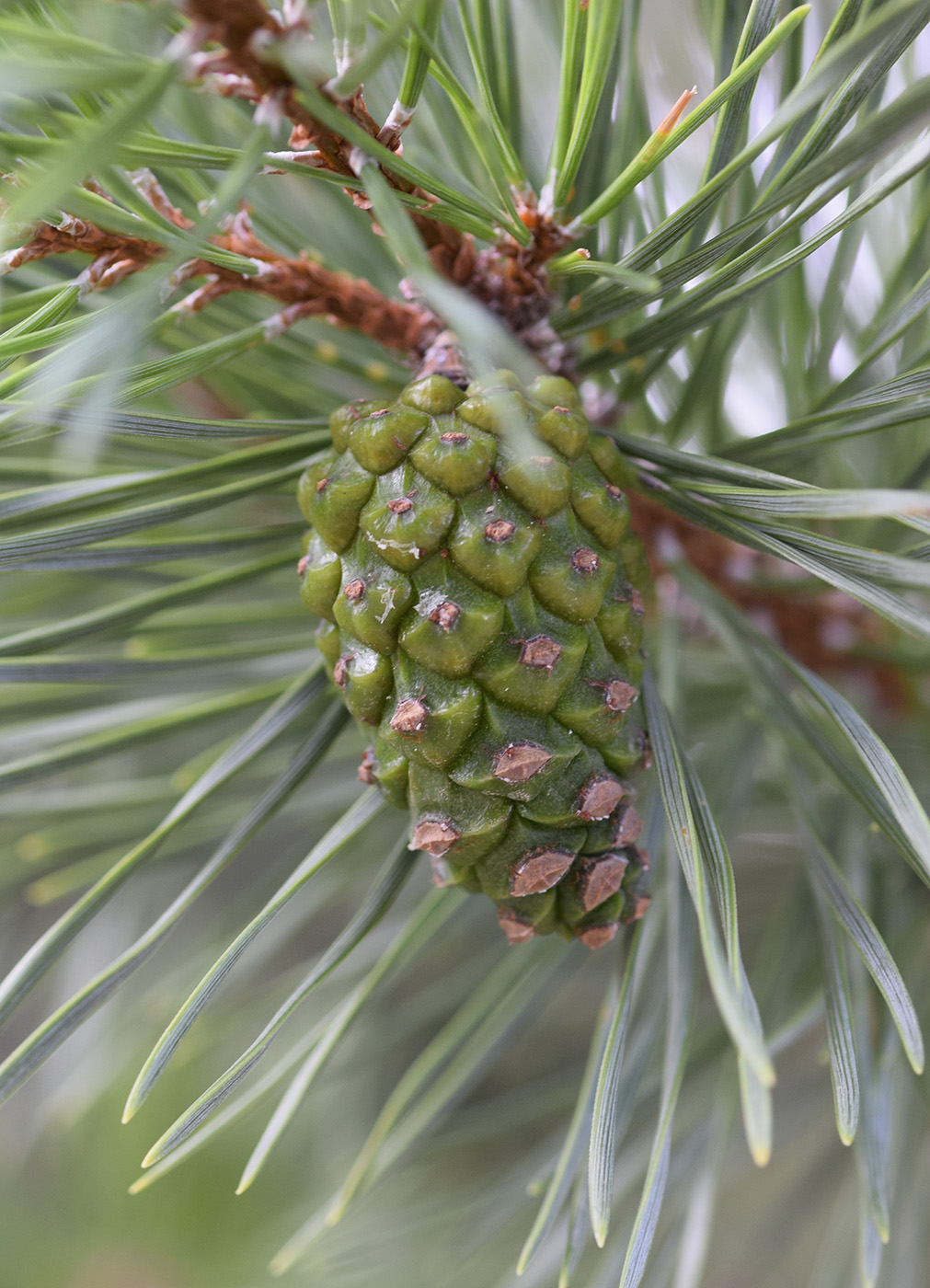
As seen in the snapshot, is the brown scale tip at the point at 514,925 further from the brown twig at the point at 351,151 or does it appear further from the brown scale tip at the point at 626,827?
the brown twig at the point at 351,151

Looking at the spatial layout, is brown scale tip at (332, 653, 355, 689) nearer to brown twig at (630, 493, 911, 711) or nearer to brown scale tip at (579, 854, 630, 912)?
brown scale tip at (579, 854, 630, 912)

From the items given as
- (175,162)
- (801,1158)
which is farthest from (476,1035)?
(801,1158)

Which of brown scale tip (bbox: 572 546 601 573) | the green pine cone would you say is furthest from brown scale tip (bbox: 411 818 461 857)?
brown scale tip (bbox: 572 546 601 573)

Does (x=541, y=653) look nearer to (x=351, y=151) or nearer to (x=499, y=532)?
(x=499, y=532)

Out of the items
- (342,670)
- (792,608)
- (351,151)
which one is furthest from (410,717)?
(792,608)

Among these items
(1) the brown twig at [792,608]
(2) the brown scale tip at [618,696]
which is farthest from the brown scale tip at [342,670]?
(1) the brown twig at [792,608]

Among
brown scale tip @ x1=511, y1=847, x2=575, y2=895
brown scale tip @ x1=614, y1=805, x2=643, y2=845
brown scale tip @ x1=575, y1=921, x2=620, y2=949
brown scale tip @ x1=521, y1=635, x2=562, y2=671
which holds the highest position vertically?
brown scale tip @ x1=521, y1=635, x2=562, y2=671
